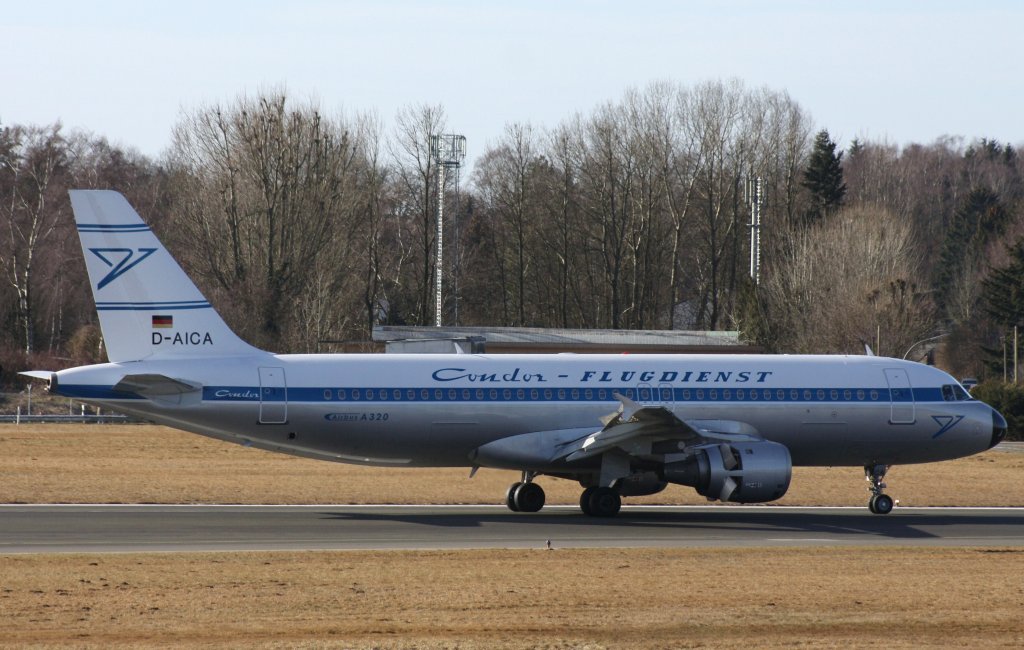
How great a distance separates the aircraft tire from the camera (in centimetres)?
2897

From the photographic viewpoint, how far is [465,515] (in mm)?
29047

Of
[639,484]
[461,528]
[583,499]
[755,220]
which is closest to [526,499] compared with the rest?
[583,499]

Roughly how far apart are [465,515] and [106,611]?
13319 millimetres

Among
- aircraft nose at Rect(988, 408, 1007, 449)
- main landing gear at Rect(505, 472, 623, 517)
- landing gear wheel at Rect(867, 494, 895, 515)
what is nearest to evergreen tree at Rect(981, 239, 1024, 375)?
aircraft nose at Rect(988, 408, 1007, 449)

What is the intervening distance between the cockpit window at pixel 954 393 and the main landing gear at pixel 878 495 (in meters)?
2.23

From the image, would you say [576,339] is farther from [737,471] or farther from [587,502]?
[737,471]

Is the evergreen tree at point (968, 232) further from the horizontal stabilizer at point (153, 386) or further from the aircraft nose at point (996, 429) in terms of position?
the horizontal stabilizer at point (153, 386)

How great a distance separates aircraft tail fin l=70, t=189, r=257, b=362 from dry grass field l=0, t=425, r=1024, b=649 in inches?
306

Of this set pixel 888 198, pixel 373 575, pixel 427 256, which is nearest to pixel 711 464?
pixel 373 575

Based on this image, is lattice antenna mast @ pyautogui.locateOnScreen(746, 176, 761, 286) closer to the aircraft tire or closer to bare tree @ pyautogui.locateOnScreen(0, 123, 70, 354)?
bare tree @ pyautogui.locateOnScreen(0, 123, 70, 354)

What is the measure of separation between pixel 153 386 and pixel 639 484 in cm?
1045

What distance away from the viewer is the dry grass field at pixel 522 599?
49.5ft

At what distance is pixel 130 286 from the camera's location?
92.5ft

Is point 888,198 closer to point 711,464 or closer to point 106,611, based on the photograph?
point 711,464
